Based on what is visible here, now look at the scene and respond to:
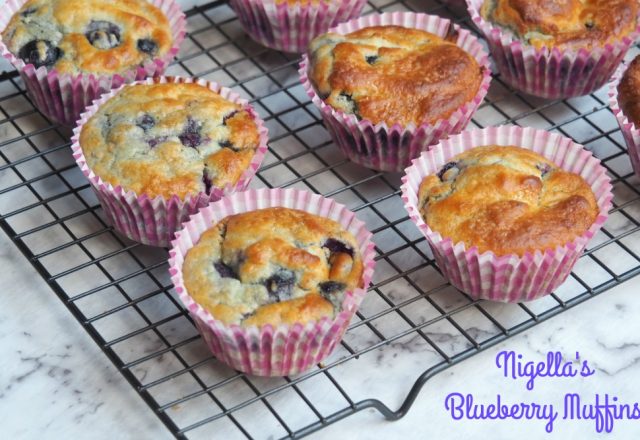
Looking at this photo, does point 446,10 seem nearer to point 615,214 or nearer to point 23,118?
point 615,214

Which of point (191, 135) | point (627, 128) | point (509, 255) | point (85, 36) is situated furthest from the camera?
point (85, 36)

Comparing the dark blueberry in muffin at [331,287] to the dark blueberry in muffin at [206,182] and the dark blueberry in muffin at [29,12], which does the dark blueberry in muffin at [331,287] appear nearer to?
the dark blueberry in muffin at [206,182]

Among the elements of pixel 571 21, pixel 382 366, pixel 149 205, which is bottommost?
pixel 382 366

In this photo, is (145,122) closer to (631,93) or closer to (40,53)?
(40,53)

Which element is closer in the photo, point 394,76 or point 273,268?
point 273,268

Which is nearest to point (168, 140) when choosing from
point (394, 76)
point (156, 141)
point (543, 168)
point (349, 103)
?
point (156, 141)

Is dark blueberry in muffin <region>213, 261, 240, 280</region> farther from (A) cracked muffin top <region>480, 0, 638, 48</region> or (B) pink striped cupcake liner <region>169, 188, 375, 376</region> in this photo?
(A) cracked muffin top <region>480, 0, 638, 48</region>
